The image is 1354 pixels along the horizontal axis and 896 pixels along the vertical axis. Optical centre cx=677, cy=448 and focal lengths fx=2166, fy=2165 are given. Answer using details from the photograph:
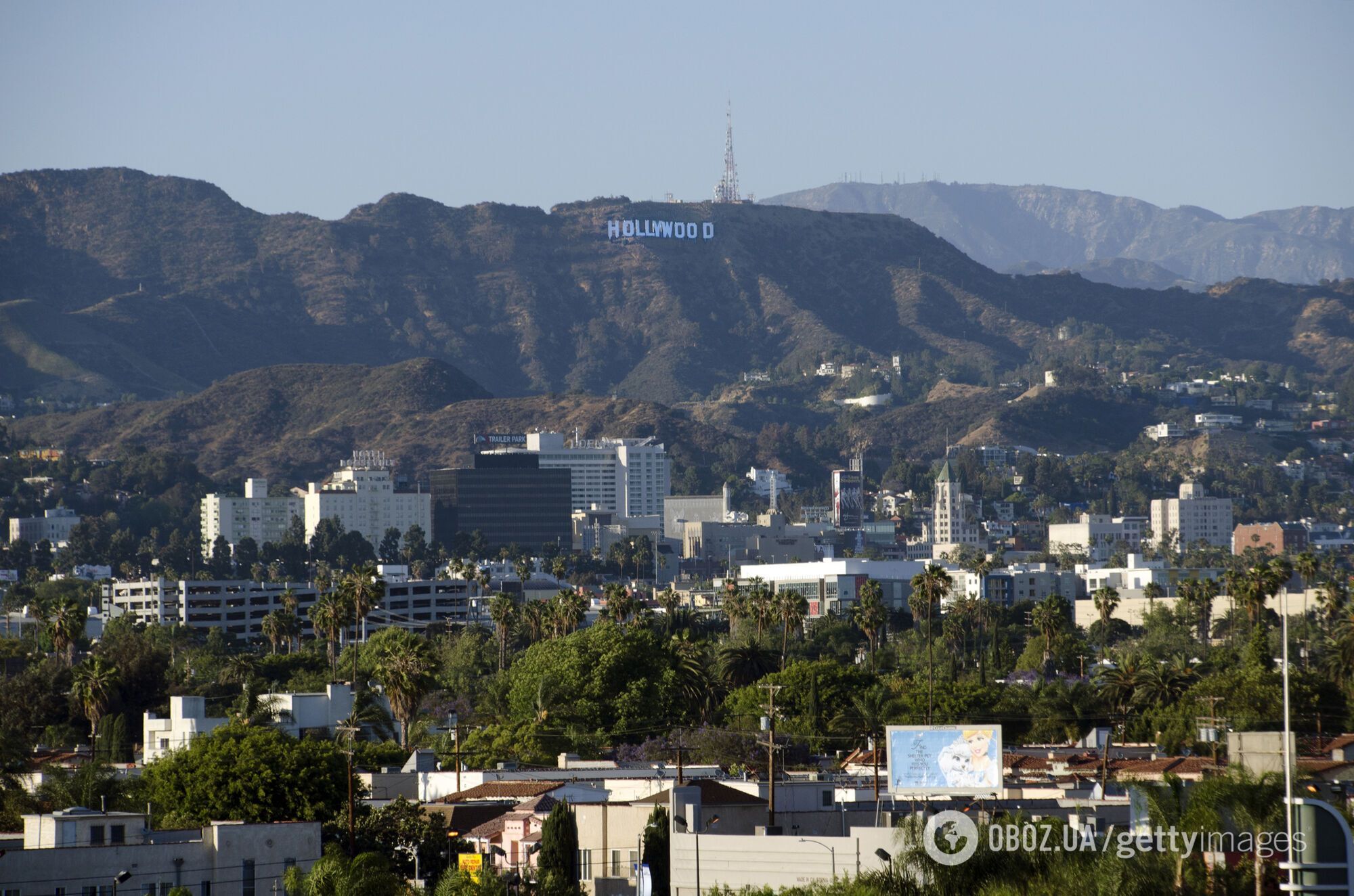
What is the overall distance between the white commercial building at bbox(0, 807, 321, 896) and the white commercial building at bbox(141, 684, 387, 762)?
57486 millimetres

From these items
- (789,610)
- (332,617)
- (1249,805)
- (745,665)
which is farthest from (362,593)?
(1249,805)

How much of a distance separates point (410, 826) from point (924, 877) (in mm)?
29879

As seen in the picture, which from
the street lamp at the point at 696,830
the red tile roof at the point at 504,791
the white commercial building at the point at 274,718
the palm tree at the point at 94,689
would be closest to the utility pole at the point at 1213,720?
the red tile roof at the point at 504,791

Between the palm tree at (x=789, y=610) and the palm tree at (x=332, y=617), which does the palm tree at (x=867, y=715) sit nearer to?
the palm tree at (x=789, y=610)

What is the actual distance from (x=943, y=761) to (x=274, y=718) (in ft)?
227

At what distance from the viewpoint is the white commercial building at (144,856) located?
6044 centimetres

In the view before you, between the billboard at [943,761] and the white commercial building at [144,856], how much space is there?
18.7m

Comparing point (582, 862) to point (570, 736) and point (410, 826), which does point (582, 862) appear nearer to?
point (410, 826)

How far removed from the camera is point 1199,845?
4225 centimetres

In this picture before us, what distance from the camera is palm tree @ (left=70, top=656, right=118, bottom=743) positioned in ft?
463

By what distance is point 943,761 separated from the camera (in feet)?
223

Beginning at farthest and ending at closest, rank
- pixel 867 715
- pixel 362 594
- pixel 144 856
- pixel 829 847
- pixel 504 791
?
pixel 362 594 < pixel 867 715 < pixel 504 791 < pixel 144 856 < pixel 829 847

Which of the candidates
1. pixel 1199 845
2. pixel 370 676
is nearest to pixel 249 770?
pixel 1199 845

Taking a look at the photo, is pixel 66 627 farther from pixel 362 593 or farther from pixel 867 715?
pixel 867 715
